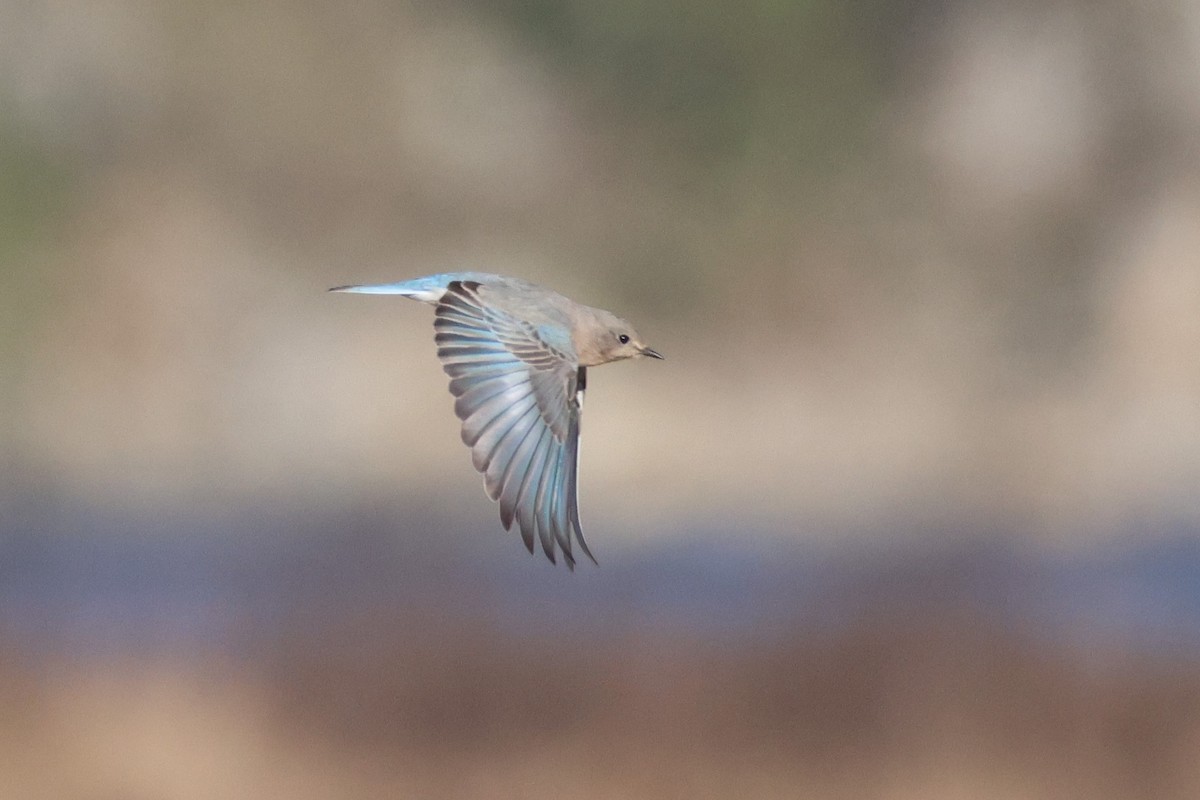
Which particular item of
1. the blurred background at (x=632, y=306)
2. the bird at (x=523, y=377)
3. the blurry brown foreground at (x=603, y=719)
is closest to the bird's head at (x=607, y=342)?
the bird at (x=523, y=377)

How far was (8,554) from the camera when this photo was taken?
11039mm

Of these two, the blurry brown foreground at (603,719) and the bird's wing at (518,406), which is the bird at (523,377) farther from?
the blurry brown foreground at (603,719)

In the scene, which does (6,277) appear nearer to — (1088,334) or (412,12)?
(412,12)

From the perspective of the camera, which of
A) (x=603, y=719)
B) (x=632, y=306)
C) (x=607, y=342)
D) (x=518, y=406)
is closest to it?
(x=518, y=406)

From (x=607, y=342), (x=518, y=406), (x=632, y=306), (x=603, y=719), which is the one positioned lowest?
(x=603, y=719)

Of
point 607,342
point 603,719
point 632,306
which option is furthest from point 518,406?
point 632,306

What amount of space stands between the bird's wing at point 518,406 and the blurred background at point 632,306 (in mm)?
5607

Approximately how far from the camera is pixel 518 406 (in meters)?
3.26

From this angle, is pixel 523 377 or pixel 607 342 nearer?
pixel 523 377

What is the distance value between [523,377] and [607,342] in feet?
1.24

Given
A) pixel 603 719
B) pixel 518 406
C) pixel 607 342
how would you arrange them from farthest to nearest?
pixel 603 719
pixel 607 342
pixel 518 406

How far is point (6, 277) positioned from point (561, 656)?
656 cm

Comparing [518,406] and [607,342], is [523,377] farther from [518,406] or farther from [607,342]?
[607,342]

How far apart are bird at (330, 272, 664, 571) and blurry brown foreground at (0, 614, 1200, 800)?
12.6 feet
